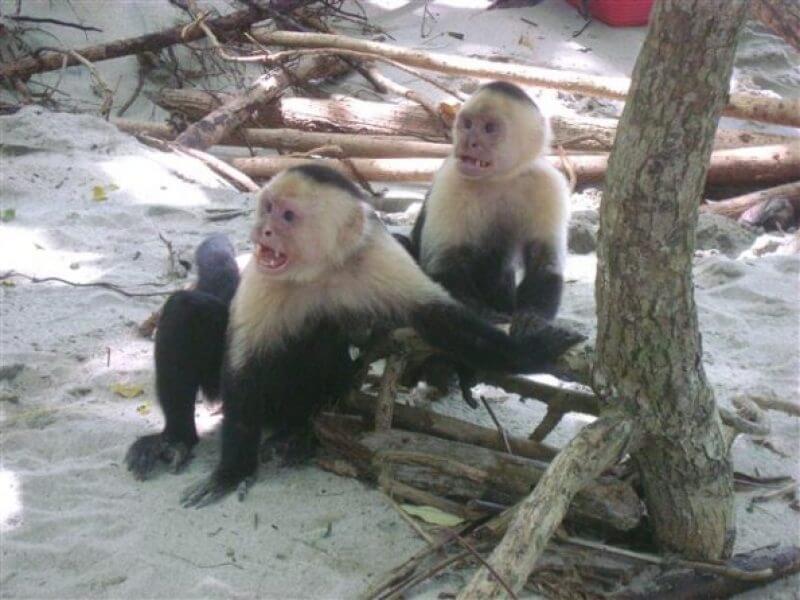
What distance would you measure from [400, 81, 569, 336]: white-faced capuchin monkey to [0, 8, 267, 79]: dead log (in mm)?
4803

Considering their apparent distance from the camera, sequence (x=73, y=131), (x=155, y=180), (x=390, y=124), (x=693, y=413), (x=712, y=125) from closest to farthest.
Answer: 1. (x=712, y=125)
2. (x=693, y=413)
3. (x=155, y=180)
4. (x=73, y=131)
5. (x=390, y=124)

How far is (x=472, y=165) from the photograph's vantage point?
3994 mm

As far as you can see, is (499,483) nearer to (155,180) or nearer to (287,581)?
(287,581)

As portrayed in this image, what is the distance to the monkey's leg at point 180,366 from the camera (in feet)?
11.5

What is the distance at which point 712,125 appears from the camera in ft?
7.91

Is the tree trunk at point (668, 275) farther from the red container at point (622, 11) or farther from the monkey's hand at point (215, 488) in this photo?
the red container at point (622, 11)

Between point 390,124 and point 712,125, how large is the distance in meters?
5.73

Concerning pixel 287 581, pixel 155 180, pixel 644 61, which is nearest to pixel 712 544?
pixel 287 581

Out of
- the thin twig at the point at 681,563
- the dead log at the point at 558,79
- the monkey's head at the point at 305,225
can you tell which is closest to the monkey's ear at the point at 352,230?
the monkey's head at the point at 305,225

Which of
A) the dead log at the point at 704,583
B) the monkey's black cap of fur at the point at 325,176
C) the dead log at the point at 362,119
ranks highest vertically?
the monkey's black cap of fur at the point at 325,176

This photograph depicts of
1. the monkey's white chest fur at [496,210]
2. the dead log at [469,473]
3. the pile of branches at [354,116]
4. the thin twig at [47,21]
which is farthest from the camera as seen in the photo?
the thin twig at [47,21]

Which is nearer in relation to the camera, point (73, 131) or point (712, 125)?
point (712, 125)

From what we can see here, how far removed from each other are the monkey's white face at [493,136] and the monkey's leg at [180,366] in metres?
1.21

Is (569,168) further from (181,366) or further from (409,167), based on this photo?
(181,366)
